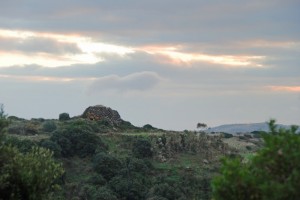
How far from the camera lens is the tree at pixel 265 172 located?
16859 mm

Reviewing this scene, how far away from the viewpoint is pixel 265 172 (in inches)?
683

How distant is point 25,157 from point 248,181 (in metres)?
9.89

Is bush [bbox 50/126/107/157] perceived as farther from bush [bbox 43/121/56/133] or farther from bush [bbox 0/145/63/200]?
bush [bbox 0/145/63/200]

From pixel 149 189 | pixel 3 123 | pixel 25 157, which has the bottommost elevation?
pixel 149 189

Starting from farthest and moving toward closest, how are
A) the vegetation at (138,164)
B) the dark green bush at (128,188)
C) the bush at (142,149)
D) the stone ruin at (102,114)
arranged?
the stone ruin at (102,114), the bush at (142,149), the dark green bush at (128,188), the vegetation at (138,164)

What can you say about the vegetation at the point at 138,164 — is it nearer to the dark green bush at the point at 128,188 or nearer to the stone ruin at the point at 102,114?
the dark green bush at the point at 128,188

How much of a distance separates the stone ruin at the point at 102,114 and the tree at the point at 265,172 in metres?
83.1

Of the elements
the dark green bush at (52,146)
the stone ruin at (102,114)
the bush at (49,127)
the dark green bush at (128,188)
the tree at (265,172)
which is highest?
the stone ruin at (102,114)

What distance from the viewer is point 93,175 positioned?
226ft

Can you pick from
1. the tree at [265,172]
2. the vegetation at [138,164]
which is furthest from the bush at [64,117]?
the tree at [265,172]

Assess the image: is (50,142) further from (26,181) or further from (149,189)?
(26,181)

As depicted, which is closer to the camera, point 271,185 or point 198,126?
point 271,185

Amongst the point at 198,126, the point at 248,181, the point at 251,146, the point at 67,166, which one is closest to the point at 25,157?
the point at 248,181

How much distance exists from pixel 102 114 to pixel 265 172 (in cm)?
8667
